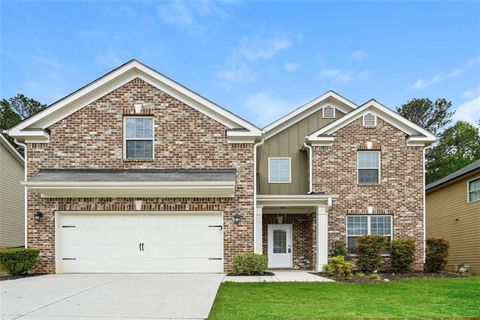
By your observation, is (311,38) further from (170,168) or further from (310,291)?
(310,291)

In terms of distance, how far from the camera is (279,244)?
19328 mm

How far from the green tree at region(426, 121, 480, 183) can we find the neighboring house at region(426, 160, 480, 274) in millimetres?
15852

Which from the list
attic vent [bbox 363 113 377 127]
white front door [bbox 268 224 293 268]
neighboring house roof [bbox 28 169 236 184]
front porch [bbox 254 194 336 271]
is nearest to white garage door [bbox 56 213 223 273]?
neighboring house roof [bbox 28 169 236 184]

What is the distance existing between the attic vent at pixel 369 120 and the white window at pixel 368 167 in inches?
44.6

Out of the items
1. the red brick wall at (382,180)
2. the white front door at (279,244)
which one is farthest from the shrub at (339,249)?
the white front door at (279,244)

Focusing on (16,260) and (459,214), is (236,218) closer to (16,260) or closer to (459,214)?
(16,260)

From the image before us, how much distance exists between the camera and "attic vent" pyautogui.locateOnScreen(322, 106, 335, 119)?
2098 cm

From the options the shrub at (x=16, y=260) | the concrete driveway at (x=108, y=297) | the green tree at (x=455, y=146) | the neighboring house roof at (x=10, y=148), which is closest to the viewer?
the concrete driveway at (x=108, y=297)

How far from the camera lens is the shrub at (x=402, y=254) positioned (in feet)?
55.5

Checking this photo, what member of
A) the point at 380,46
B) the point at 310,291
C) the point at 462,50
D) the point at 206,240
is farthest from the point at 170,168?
the point at 462,50

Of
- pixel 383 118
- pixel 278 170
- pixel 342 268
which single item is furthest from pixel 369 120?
pixel 342 268

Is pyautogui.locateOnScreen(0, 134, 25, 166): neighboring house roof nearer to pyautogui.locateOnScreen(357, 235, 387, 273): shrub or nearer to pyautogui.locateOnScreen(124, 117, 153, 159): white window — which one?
pyautogui.locateOnScreen(124, 117, 153, 159): white window

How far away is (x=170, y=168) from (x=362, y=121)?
8.14 metres

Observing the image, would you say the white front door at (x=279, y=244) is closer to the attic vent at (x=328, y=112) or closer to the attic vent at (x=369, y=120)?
the attic vent at (x=369, y=120)
